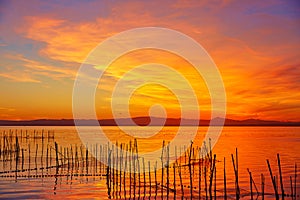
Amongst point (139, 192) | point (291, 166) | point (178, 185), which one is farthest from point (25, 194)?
point (291, 166)

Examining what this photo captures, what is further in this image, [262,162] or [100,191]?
[262,162]

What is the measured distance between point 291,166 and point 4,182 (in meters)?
19.9

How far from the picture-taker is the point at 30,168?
2747 centimetres

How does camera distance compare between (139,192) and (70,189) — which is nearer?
(139,192)

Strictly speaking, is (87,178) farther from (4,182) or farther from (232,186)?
(232,186)

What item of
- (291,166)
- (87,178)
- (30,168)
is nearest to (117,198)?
(87,178)

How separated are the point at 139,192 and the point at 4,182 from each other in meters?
8.38

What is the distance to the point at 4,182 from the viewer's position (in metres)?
21.5

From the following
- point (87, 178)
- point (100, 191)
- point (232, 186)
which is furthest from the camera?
point (87, 178)

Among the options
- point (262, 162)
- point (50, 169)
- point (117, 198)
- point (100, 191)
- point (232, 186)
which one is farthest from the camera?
point (262, 162)

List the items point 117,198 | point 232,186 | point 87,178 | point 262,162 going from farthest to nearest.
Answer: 1. point 262,162
2. point 87,178
3. point 232,186
4. point 117,198

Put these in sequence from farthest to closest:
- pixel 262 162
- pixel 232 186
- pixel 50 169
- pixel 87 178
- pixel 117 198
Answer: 1. pixel 262 162
2. pixel 50 169
3. pixel 87 178
4. pixel 232 186
5. pixel 117 198

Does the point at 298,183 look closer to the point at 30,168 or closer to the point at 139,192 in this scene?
the point at 139,192

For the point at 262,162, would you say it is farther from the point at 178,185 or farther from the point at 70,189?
the point at 70,189
